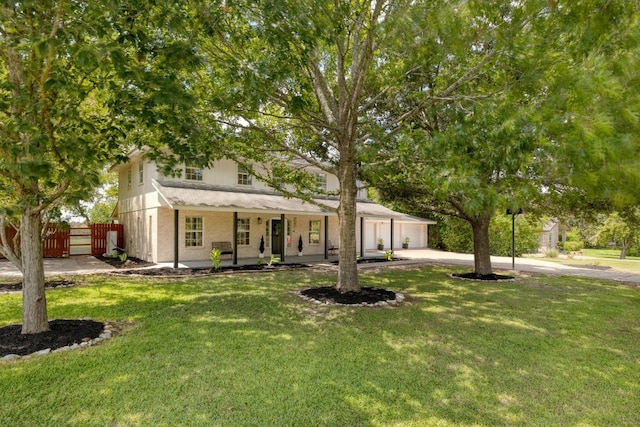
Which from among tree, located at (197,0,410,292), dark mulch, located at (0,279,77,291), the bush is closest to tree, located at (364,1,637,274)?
tree, located at (197,0,410,292)

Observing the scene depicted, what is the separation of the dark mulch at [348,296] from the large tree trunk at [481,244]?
540cm

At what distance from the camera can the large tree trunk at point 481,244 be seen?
1268cm

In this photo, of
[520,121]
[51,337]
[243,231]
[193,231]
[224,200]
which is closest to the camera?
[520,121]

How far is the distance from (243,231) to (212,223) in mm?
1711

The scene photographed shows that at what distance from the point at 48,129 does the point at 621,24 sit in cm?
686

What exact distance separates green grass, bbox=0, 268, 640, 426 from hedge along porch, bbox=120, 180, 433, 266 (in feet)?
21.2

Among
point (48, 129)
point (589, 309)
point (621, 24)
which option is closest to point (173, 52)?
point (48, 129)

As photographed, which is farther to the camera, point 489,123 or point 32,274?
point 32,274

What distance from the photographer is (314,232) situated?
2027 centimetres

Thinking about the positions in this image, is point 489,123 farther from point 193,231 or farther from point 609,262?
point 609,262

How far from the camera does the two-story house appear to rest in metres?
14.7

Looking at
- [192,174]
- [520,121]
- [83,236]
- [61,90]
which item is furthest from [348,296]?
[83,236]

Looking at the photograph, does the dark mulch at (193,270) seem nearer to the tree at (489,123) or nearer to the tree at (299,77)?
the tree at (299,77)

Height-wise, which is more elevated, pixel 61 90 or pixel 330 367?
pixel 61 90
